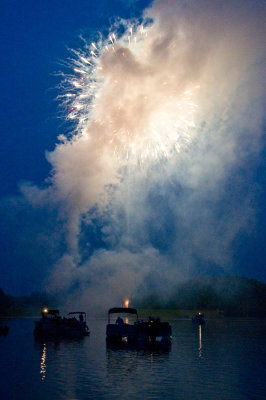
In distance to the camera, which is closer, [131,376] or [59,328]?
[131,376]

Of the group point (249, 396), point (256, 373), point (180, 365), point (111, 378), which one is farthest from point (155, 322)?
point (249, 396)

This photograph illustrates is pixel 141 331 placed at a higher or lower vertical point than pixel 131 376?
higher

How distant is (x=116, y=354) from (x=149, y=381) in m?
15.2

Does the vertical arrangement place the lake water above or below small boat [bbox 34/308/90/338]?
below

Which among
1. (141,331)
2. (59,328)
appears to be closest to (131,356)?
(141,331)

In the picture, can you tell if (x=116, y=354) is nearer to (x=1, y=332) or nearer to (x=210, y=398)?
(x=210, y=398)

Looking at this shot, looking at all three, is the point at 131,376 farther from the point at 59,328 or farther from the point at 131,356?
the point at 59,328

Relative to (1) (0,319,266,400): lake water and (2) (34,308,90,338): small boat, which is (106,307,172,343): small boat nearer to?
(1) (0,319,266,400): lake water

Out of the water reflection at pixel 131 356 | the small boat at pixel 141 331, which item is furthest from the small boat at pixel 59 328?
the water reflection at pixel 131 356

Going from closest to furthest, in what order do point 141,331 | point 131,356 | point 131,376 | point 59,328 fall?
point 131,376 < point 131,356 < point 141,331 < point 59,328

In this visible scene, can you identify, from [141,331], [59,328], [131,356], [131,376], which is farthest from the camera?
[59,328]

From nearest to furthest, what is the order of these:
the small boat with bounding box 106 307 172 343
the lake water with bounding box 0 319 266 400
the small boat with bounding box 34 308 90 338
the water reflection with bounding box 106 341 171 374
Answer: the lake water with bounding box 0 319 266 400 < the water reflection with bounding box 106 341 171 374 < the small boat with bounding box 106 307 172 343 < the small boat with bounding box 34 308 90 338

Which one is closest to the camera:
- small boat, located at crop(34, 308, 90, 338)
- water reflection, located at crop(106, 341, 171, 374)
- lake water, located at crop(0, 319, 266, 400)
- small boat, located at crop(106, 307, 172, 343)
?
lake water, located at crop(0, 319, 266, 400)

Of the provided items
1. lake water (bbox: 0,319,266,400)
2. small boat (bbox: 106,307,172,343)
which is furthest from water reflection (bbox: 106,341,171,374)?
small boat (bbox: 106,307,172,343)
